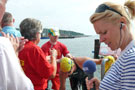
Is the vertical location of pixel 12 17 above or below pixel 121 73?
above

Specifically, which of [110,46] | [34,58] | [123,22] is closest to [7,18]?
[34,58]

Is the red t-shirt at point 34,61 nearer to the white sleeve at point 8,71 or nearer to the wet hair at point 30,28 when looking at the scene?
the wet hair at point 30,28

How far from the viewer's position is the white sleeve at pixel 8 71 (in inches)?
41.5

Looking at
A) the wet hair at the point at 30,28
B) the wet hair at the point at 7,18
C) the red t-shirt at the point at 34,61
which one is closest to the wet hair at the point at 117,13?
the red t-shirt at the point at 34,61

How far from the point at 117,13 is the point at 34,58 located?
155cm

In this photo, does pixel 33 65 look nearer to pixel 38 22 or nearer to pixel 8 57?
pixel 38 22

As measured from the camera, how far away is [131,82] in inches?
46.5

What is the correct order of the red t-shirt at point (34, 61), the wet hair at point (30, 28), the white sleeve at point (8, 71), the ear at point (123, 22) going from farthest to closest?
1. the wet hair at point (30, 28)
2. the red t-shirt at point (34, 61)
3. the ear at point (123, 22)
4. the white sleeve at point (8, 71)

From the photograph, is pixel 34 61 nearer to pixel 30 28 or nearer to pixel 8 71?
pixel 30 28

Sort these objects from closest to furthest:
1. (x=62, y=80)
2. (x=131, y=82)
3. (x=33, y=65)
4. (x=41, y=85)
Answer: (x=131, y=82), (x=33, y=65), (x=41, y=85), (x=62, y=80)

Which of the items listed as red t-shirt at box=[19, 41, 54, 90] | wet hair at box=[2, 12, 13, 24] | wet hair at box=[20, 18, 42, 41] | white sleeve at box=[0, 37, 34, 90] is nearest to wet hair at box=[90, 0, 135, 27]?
white sleeve at box=[0, 37, 34, 90]

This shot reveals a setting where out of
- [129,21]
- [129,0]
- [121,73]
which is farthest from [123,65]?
[129,0]

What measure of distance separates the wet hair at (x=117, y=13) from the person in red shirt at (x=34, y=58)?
132 centimetres

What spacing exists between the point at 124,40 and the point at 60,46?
357cm
